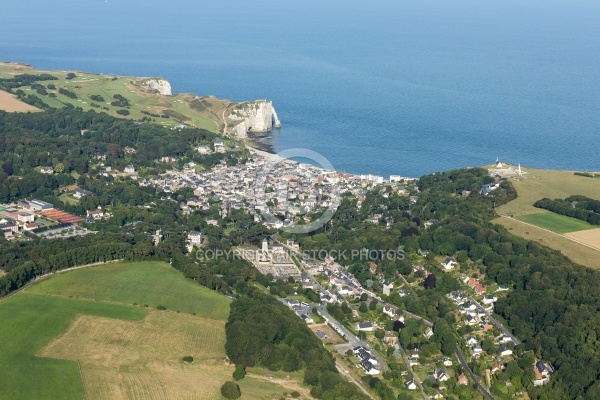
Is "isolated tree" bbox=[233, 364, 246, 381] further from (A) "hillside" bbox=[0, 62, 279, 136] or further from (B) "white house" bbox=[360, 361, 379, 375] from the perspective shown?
(A) "hillside" bbox=[0, 62, 279, 136]

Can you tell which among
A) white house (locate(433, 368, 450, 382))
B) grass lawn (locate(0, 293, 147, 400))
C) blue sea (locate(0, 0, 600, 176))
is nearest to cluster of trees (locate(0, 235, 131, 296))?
grass lawn (locate(0, 293, 147, 400))

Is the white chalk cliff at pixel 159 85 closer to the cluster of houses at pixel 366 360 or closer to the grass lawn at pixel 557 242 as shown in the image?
the grass lawn at pixel 557 242

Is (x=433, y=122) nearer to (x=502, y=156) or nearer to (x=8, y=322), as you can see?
(x=502, y=156)

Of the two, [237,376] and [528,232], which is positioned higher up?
[528,232]

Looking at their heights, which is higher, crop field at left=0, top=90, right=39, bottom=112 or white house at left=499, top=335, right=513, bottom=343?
crop field at left=0, top=90, right=39, bottom=112

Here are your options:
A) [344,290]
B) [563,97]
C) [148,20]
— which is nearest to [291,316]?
[344,290]

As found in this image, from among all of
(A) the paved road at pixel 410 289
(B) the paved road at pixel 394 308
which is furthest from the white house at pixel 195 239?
(A) the paved road at pixel 410 289

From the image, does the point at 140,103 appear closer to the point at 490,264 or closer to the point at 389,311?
the point at 490,264
